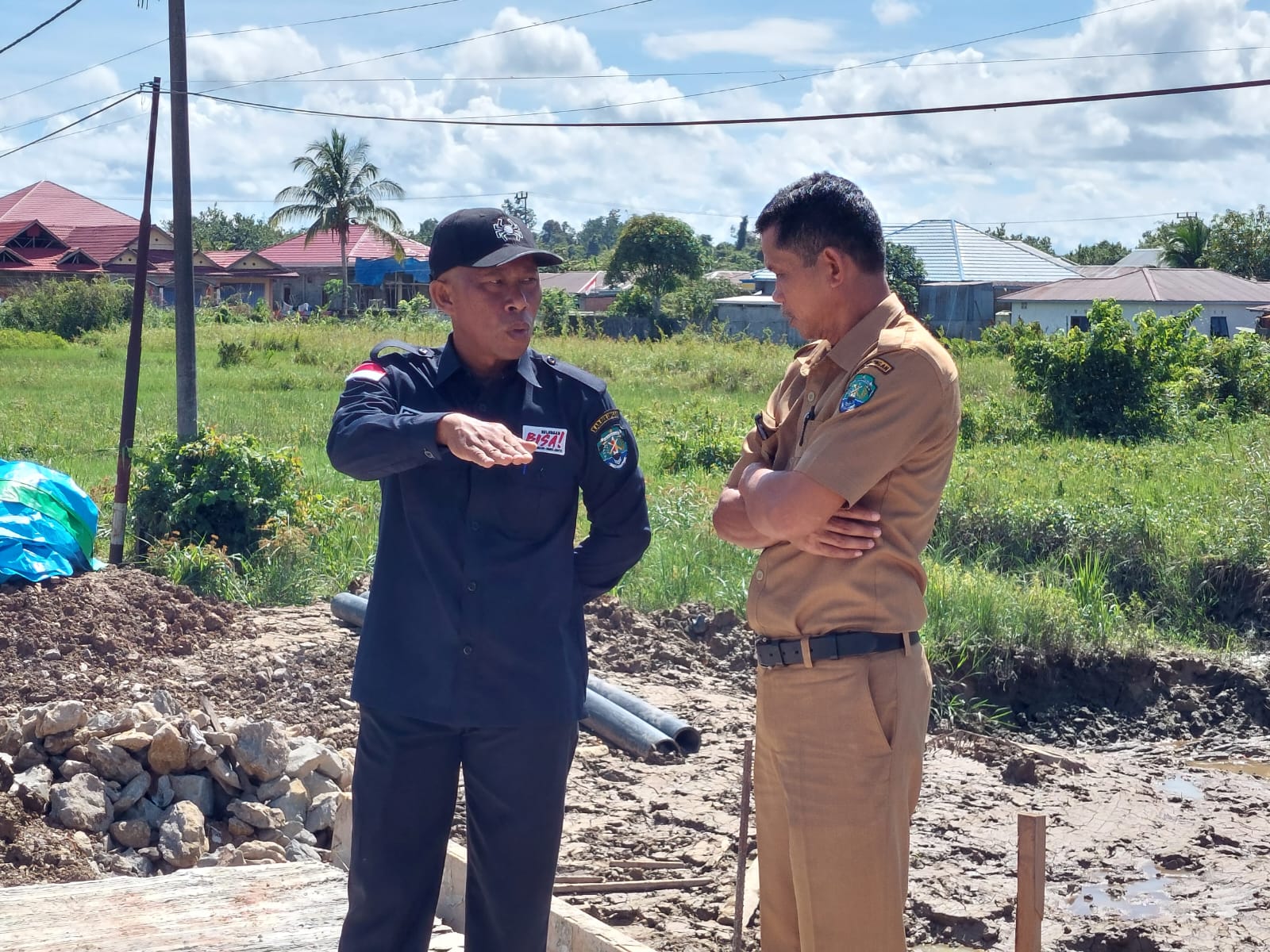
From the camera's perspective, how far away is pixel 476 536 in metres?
2.57

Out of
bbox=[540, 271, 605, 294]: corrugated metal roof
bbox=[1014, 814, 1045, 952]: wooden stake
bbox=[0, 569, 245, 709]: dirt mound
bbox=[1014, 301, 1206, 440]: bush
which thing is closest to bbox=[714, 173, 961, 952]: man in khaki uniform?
bbox=[1014, 814, 1045, 952]: wooden stake

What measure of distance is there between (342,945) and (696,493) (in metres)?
8.50

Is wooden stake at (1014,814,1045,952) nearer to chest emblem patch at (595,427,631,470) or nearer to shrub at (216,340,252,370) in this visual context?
chest emblem patch at (595,427,631,470)

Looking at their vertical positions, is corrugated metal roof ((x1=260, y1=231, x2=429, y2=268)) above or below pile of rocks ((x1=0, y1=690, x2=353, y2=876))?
above

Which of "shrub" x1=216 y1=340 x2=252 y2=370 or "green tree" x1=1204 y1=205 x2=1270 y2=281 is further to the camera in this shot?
"green tree" x1=1204 y1=205 x2=1270 y2=281

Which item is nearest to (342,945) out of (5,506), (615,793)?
(615,793)

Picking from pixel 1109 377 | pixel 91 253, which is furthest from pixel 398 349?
pixel 91 253

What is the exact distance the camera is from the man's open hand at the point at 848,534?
2.47 metres

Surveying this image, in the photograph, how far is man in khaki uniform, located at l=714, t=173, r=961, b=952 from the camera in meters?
2.46

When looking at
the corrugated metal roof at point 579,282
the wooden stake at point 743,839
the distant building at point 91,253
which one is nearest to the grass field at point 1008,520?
the wooden stake at point 743,839

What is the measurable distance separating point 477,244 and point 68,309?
37677 mm

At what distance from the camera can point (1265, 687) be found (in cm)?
789

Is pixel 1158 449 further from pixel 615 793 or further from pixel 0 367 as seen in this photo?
pixel 0 367

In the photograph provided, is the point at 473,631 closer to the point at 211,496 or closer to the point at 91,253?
the point at 211,496
